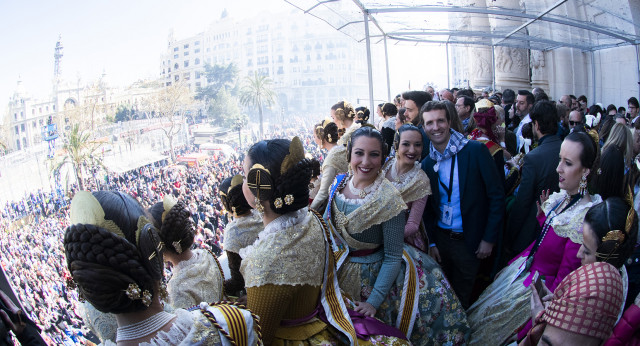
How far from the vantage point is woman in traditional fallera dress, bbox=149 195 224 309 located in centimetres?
174

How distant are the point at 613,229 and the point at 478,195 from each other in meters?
1.32

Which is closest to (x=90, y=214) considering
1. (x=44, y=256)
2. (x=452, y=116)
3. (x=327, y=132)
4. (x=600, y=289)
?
(x=600, y=289)

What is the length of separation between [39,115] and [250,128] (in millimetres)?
6141

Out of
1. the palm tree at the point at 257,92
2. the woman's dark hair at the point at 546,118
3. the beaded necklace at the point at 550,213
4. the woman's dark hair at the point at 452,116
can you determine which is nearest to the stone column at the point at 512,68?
the palm tree at the point at 257,92

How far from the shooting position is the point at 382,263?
221 cm

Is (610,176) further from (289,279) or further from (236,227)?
(236,227)

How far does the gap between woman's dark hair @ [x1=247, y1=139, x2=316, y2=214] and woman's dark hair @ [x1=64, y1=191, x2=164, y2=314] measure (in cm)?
58

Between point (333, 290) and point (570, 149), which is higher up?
point (570, 149)

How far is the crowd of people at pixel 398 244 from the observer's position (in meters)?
1.08

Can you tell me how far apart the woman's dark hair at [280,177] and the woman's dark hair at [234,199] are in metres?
0.62

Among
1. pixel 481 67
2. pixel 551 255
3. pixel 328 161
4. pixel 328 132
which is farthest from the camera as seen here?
pixel 481 67

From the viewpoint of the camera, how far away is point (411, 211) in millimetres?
2729

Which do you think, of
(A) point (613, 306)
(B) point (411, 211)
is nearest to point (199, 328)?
(A) point (613, 306)

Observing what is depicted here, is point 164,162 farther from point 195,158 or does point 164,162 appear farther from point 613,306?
point 613,306
